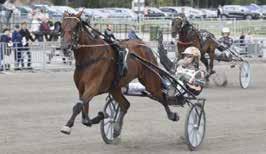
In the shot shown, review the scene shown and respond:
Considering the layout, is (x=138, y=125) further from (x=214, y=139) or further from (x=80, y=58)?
(x=80, y=58)

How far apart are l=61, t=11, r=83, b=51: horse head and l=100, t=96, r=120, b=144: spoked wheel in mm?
1593

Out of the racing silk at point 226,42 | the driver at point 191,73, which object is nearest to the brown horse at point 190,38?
the racing silk at point 226,42

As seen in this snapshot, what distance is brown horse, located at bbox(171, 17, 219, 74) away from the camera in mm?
19516

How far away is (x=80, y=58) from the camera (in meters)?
10.4

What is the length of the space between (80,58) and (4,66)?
16.3m

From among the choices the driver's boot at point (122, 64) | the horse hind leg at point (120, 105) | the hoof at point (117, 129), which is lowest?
the hoof at point (117, 129)

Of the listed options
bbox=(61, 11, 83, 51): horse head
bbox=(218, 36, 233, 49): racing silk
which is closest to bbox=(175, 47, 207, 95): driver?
bbox=(61, 11, 83, 51): horse head

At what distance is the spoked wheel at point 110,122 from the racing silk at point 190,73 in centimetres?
112

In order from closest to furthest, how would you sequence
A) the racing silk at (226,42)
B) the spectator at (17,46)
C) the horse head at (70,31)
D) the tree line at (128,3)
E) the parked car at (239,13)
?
the horse head at (70,31) → the racing silk at (226,42) → the spectator at (17,46) → the parked car at (239,13) → the tree line at (128,3)

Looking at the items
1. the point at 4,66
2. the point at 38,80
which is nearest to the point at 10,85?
the point at 38,80

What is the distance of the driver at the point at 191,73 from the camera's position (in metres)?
11.6

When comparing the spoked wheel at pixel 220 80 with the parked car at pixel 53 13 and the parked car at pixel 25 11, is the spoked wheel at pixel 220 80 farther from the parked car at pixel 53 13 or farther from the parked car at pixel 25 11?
the parked car at pixel 25 11

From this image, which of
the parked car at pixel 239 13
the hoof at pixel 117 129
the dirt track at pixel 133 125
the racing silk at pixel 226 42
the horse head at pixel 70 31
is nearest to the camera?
the horse head at pixel 70 31

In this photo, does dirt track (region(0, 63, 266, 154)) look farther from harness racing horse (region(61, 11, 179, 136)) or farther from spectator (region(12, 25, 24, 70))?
spectator (region(12, 25, 24, 70))
